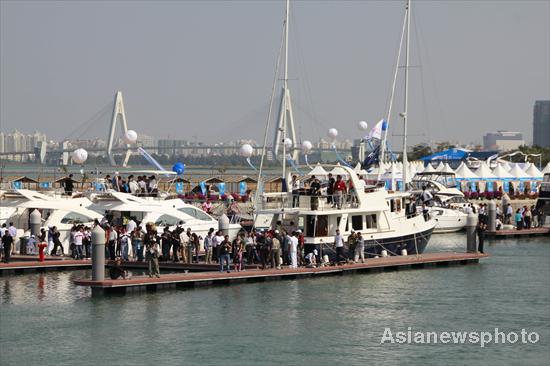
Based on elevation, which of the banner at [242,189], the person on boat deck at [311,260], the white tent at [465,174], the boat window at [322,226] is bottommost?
the person on boat deck at [311,260]

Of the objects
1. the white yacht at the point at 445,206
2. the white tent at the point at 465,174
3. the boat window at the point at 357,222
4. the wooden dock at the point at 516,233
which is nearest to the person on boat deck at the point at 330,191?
the boat window at the point at 357,222

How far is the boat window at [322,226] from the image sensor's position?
37.2 metres

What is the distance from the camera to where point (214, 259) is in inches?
1473

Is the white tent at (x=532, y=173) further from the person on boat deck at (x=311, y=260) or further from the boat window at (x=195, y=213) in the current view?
the person on boat deck at (x=311, y=260)

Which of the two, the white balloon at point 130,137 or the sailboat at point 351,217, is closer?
the sailboat at point 351,217

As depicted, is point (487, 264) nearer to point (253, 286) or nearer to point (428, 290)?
point (428, 290)

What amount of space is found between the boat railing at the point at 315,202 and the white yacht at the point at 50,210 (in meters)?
6.84

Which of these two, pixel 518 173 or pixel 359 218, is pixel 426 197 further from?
pixel 518 173

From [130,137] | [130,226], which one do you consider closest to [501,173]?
[130,137]

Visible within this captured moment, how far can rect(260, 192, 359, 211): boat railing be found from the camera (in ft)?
123

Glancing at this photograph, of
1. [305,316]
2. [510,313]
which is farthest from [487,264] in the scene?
[305,316]

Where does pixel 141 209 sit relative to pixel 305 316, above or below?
above

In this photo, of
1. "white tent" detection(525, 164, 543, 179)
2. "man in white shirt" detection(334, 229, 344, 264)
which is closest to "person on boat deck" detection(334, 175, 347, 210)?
"man in white shirt" detection(334, 229, 344, 264)

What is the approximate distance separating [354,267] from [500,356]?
10430mm
